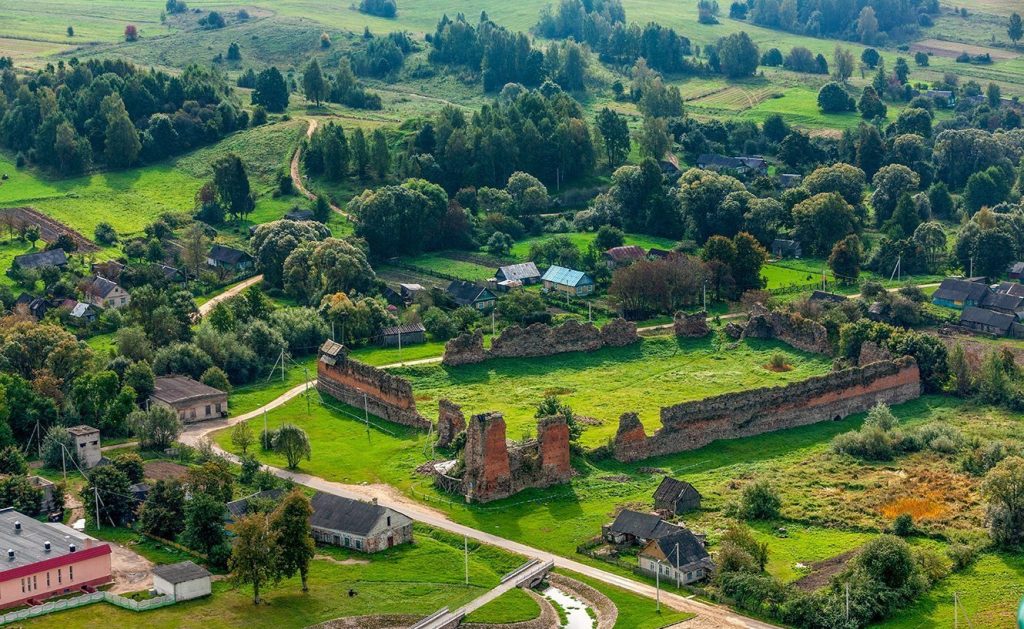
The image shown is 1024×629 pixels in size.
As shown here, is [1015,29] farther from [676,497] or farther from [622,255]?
[676,497]

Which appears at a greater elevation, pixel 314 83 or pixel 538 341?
pixel 314 83

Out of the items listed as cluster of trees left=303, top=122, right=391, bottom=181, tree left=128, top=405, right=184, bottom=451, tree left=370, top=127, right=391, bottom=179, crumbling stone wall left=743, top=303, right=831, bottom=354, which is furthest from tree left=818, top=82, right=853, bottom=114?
tree left=128, top=405, right=184, bottom=451

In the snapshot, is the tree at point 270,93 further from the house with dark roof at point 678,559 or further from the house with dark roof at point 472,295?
the house with dark roof at point 678,559

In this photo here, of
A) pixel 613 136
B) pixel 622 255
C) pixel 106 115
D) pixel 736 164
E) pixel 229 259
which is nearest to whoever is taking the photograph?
pixel 229 259

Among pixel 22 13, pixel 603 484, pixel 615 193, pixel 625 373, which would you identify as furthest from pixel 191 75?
pixel 603 484

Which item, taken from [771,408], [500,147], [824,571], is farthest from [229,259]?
[824,571]

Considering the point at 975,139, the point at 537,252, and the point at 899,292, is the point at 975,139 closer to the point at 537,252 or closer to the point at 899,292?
the point at 899,292
